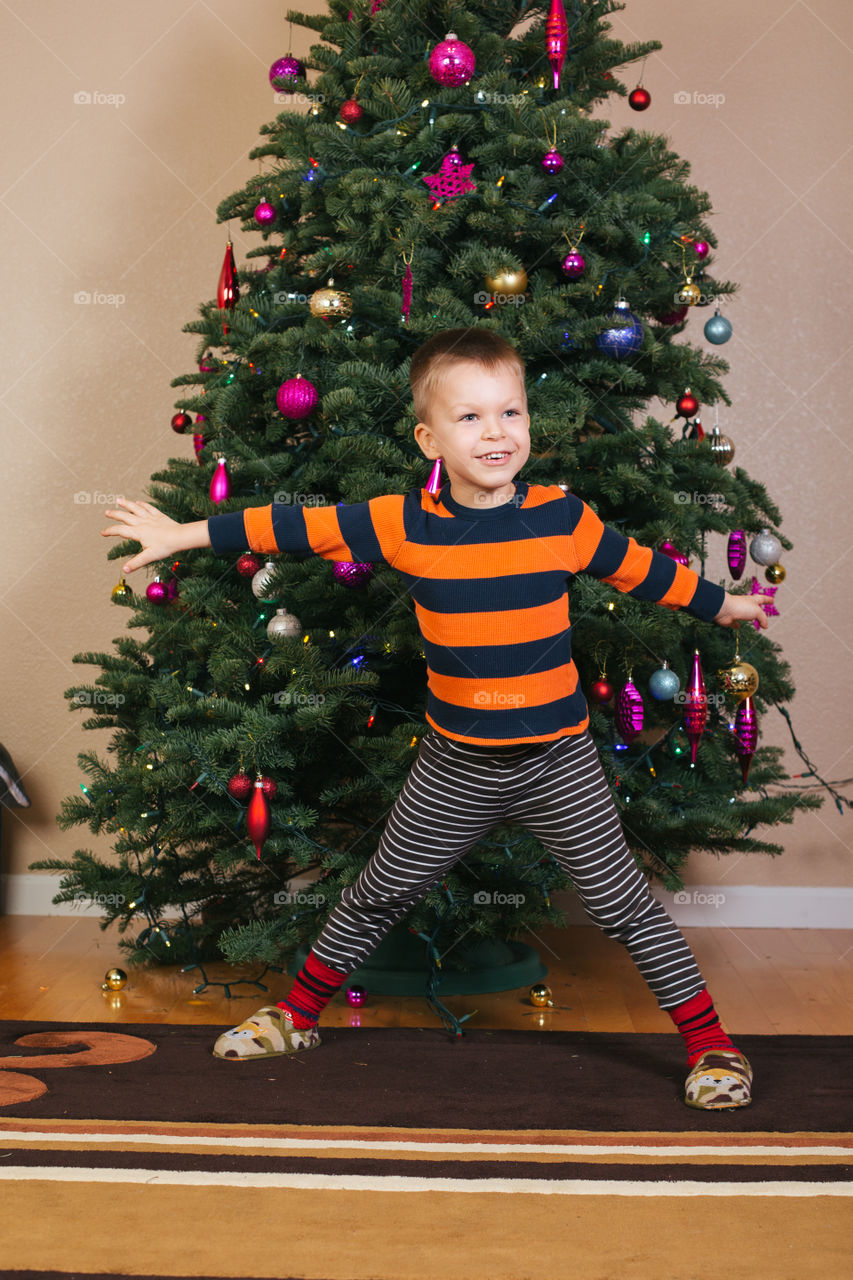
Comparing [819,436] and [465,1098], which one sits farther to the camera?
[819,436]

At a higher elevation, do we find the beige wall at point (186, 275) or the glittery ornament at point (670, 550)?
the beige wall at point (186, 275)

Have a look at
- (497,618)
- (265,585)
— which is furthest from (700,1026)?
(265,585)

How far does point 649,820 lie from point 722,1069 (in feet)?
1.87

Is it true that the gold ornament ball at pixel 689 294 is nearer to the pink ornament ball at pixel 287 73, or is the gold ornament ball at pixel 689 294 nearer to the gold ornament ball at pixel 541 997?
the pink ornament ball at pixel 287 73

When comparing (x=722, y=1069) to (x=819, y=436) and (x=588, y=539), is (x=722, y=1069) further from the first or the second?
(x=819, y=436)

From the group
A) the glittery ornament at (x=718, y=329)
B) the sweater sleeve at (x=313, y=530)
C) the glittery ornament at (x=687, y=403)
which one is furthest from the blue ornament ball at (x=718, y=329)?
the sweater sleeve at (x=313, y=530)

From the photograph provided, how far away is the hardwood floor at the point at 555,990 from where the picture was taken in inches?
90.7

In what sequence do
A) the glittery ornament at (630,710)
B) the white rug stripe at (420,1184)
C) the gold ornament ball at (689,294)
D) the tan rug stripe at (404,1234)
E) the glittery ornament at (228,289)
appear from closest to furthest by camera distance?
the tan rug stripe at (404,1234)
the white rug stripe at (420,1184)
the glittery ornament at (630,710)
the gold ornament ball at (689,294)
the glittery ornament at (228,289)

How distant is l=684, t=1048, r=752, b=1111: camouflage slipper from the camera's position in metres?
1.78

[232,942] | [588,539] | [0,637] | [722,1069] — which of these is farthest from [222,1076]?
[0,637]

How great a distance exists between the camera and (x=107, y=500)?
3.11m

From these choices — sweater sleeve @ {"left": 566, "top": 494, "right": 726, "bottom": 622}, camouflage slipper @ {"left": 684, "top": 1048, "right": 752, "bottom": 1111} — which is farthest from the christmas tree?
camouflage slipper @ {"left": 684, "top": 1048, "right": 752, "bottom": 1111}

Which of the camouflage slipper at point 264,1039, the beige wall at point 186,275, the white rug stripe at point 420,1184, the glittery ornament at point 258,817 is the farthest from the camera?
the beige wall at point 186,275

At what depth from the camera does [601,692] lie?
2268 millimetres
